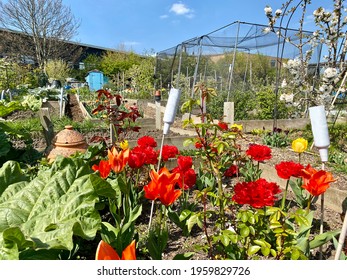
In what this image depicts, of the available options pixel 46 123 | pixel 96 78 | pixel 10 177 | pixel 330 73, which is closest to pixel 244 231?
pixel 10 177

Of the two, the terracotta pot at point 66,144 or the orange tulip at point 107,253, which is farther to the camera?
the terracotta pot at point 66,144

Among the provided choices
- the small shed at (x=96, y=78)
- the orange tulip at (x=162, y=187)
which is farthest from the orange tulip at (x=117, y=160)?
the small shed at (x=96, y=78)

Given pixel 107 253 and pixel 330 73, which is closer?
pixel 107 253

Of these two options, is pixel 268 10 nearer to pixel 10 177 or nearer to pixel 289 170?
pixel 289 170

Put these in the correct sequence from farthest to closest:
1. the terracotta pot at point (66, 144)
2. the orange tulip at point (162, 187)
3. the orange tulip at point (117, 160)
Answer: the terracotta pot at point (66, 144)
the orange tulip at point (117, 160)
the orange tulip at point (162, 187)

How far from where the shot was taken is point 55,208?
1329 millimetres

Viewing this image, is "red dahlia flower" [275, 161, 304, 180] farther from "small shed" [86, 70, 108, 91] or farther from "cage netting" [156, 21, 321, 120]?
"small shed" [86, 70, 108, 91]

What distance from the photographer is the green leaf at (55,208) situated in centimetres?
109

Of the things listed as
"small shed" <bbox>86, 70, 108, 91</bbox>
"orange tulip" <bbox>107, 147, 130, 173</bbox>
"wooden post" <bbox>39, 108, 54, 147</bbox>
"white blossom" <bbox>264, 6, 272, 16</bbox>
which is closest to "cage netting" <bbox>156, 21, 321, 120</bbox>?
"white blossom" <bbox>264, 6, 272, 16</bbox>

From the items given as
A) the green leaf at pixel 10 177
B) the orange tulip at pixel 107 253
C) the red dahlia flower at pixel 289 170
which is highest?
the red dahlia flower at pixel 289 170

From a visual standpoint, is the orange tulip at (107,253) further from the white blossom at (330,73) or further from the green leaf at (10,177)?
the white blossom at (330,73)

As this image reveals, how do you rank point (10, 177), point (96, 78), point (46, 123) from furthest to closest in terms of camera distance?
point (96, 78) < point (46, 123) < point (10, 177)

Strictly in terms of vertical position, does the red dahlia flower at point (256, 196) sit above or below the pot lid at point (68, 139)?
above
